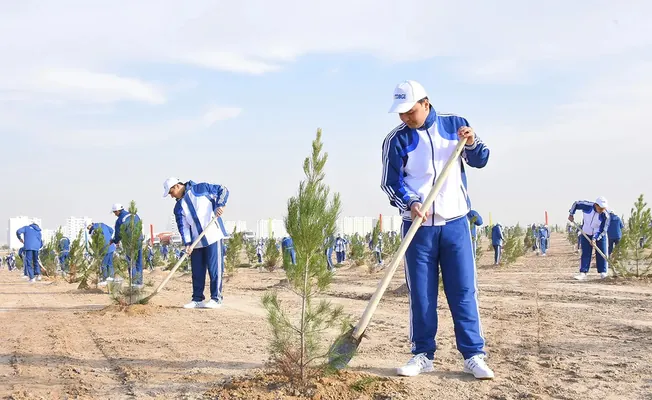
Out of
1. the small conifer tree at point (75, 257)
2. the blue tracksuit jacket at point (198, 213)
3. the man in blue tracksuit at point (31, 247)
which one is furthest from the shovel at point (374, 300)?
the man in blue tracksuit at point (31, 247)

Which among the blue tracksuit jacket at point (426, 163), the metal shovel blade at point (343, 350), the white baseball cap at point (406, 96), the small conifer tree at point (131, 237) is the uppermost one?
the white baseball cap at point (406, 96)

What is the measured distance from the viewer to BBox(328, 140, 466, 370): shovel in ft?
12.5

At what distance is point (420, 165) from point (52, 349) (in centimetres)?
362

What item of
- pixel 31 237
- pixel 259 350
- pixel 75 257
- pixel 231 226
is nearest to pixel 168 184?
pixel 259 350

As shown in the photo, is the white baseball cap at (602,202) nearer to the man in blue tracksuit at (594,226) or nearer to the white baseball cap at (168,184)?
the man in blue tracksuit at (594,226)

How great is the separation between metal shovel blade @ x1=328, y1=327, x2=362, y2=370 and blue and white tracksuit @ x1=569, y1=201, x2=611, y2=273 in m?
9.91

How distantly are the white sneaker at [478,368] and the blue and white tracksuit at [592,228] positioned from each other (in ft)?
30.5

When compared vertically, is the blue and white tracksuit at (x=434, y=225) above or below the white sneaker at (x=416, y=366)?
above

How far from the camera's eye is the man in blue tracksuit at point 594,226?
12.7 m

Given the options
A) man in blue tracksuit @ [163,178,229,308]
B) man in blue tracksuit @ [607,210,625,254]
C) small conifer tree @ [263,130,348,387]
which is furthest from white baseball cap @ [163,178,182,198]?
man in blue tracksuit @ [607,210,625,254]

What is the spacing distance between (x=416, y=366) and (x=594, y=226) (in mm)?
9909

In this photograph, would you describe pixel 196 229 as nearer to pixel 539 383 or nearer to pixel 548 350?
pixel 548 350

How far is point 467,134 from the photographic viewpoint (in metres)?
4.14

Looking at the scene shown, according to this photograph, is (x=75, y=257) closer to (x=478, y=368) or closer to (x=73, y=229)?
(x=478, y=368)
